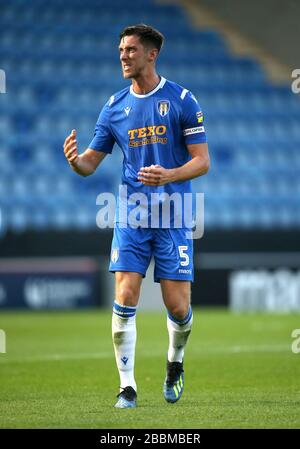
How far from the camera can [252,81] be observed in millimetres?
22172

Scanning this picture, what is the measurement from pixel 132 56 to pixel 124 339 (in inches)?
71.3

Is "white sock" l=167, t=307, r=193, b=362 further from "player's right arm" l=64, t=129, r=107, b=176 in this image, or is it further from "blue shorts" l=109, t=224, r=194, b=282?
"player's right arm" l=64, t=129, r=107, b=176

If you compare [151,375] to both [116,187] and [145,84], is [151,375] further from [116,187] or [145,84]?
[116,187]

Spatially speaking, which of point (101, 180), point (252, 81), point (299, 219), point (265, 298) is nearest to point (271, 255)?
point (265, 298)

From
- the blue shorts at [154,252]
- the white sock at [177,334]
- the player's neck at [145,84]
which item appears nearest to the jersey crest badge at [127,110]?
the player's neck at [145,84]

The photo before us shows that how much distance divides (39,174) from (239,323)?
6.48 meters

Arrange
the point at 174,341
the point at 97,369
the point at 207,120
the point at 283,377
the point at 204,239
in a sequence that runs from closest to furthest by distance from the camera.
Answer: the point at 174,341 < the point at 283,377 < the point at 97,369 < the point at 204,239 < the point at 207,120

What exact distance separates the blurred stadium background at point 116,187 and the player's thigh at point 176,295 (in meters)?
0.64

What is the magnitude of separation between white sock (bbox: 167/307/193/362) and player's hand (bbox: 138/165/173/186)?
1006 mm

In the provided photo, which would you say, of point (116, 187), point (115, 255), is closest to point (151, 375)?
point (115, 255)

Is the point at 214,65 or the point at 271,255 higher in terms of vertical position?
the point at 214,65

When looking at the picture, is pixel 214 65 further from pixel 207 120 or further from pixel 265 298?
pixel 265 298

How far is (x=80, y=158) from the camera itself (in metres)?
6.56

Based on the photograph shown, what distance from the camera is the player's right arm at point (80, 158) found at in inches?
251
